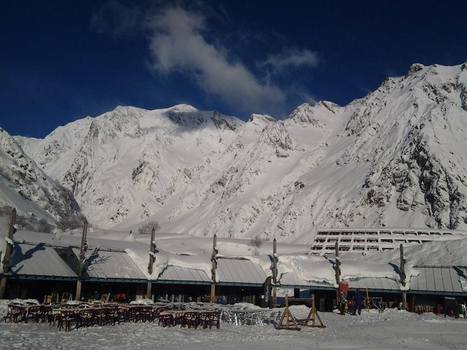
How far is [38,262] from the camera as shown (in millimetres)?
37125

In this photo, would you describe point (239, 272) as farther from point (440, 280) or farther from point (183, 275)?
point (440, 280)

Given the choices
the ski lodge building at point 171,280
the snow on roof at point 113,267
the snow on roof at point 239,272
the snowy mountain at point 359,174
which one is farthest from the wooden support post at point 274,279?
the snowy mountain at point 359,174

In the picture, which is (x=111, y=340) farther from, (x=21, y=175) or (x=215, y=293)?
(x=21, y=175)

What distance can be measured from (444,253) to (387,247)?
2980 centimetres

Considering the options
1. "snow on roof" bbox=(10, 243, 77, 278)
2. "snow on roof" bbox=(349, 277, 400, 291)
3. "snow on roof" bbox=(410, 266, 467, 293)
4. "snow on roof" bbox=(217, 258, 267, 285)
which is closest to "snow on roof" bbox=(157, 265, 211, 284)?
"snow on roof" bbox=(217, 258, 267, 285)

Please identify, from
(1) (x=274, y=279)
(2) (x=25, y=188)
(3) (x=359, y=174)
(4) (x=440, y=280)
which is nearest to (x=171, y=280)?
(1) (x=274, y=279)

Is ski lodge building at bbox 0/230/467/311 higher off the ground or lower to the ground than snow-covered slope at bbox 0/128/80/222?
lower

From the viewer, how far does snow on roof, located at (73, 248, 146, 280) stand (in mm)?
39516

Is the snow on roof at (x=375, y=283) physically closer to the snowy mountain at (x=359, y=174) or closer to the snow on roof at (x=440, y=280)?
the snow on roof at (x=440, y=280)

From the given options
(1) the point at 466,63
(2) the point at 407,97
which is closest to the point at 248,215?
(2) the point at 407,97

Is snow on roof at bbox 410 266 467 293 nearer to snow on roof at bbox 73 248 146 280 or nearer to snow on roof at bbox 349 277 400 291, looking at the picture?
snow on roof at bbox 349 277 400 291

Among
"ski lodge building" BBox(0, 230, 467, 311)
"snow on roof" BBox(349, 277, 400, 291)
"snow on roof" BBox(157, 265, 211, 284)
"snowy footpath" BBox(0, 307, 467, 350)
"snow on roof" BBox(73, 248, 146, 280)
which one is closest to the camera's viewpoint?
"snowy footpath" BBox(0, 307, 467, 350)

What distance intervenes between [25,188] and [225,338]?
10300cm

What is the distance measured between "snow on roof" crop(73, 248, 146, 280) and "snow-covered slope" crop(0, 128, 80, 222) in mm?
55877
